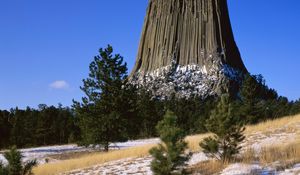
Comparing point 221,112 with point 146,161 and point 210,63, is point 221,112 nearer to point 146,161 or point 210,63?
point 146,161

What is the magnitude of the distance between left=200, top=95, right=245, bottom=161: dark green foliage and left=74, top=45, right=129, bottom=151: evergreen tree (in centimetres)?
1633

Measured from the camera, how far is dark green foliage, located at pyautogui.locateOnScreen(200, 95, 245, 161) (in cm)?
1309

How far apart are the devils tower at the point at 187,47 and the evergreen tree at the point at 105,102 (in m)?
105

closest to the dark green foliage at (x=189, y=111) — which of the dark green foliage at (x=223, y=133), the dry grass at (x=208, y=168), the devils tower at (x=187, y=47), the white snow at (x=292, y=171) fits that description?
the devils tower at (x=187, y=47)

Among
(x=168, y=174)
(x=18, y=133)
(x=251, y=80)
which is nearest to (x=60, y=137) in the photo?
(x=18, y=133)

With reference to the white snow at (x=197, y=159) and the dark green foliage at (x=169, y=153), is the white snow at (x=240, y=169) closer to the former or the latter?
the dark green foliage at (x=169, y=153)

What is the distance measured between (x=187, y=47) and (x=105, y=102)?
12546cm

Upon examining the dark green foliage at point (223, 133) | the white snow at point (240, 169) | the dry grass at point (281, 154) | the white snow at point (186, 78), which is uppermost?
the white snow at point (186, 78)

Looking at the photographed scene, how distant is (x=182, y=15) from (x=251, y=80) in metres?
113

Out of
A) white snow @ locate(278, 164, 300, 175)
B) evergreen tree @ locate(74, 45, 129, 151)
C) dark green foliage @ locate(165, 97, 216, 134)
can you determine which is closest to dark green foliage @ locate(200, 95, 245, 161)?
white snow @ locate(278, 164, 300, 175)

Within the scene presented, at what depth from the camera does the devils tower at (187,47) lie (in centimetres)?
14156

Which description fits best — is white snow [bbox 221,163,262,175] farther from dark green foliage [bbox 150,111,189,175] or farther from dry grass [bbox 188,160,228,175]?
dark green foliage [bbox 150,111,189,175]

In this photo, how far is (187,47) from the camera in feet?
503

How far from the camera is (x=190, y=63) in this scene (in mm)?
148000
